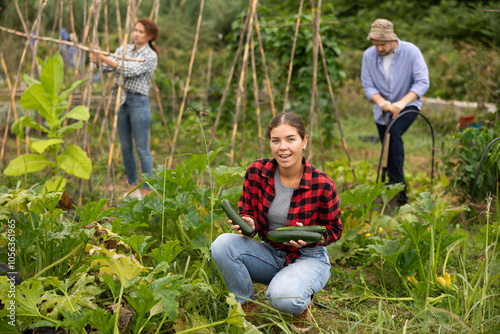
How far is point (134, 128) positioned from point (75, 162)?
3.03 feet

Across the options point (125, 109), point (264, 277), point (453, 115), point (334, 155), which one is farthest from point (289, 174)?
point (453, 115)

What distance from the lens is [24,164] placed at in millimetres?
3143

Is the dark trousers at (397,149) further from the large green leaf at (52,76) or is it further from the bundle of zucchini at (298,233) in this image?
the large green leaf at (52,76)

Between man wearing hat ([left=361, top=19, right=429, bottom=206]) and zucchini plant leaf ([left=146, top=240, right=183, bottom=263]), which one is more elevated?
man wearing hat ([left=361, top=19, right=429, bottom=206])

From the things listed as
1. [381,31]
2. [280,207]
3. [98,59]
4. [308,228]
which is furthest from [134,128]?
[308,228]

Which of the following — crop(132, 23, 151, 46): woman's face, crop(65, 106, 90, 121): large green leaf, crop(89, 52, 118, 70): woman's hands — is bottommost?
crop(65, 106, 90, 121): large green leaf

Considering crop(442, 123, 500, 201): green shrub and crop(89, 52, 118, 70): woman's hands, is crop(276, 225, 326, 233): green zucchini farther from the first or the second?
crop(89, 52, 118, 70): woman's hands

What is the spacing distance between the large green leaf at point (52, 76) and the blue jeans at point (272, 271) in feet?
5.69

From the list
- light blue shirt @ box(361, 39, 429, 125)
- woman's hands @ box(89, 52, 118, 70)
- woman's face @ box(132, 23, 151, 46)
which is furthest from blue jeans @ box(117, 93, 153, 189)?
light blue shirt @ box(361, 39, 429, 125)

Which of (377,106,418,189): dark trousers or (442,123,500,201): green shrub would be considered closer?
(442,123,500,201): green shrub

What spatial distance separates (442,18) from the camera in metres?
10.0

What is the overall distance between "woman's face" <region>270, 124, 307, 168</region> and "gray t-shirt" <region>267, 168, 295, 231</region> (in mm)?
128

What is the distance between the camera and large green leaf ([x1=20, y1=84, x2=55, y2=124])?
292 cm

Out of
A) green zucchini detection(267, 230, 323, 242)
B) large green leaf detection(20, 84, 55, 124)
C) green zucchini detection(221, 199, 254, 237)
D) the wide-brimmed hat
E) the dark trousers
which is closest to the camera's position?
green zucchini detection(267, 230, 323, 242)
